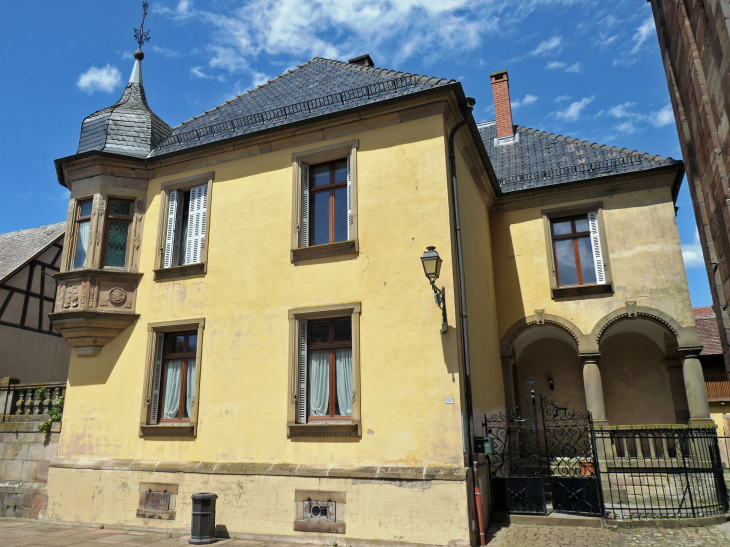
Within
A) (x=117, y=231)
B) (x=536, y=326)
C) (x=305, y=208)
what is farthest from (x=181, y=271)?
(x=536, y=326)

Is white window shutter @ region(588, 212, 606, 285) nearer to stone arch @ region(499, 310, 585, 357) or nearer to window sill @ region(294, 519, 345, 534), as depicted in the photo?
stone arch @ region(499, 310, 585, 357)

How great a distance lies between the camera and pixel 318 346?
1015 cm

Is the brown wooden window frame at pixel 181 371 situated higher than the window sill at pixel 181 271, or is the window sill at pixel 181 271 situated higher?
the window sill at pixel 181 271

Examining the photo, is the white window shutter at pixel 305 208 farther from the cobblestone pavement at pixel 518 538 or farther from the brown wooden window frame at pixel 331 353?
the cobblestone pavement at pixel 518 538

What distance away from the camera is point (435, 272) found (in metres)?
8.77

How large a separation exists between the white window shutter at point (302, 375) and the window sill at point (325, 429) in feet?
0.67

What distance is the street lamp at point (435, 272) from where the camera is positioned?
28.5 feet

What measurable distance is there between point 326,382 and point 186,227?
4.82m

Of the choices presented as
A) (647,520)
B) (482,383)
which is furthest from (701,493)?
(482,383)

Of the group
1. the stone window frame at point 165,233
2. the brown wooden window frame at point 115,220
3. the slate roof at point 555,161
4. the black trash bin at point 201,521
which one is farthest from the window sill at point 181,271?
the slate roof at point 555,161

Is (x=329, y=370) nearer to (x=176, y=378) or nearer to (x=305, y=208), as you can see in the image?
(x=305, y=208)

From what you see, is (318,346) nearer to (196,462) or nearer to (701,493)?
(196,462)

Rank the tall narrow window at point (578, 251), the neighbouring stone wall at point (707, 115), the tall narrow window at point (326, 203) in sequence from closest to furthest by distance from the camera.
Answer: the neighbouring stone wall at point (707, 115), the tall narrow window at point (326, 203), the tall narrow window at point (578, 251)

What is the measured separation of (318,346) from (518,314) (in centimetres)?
572
